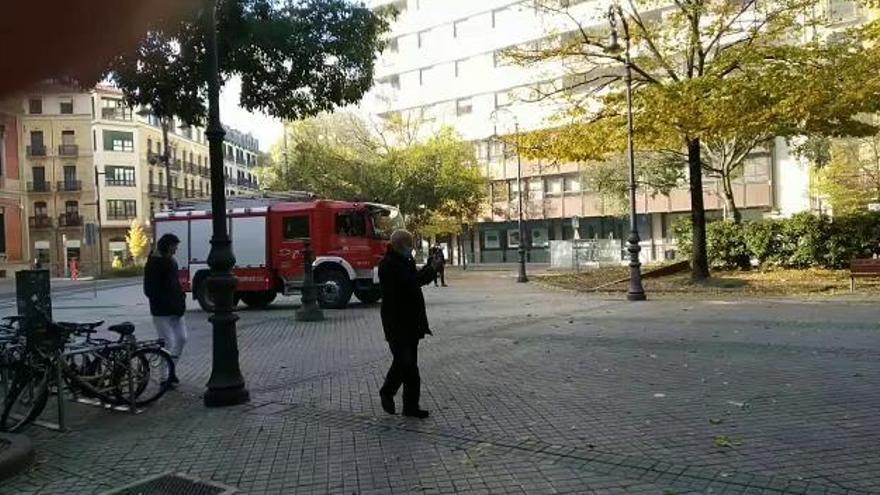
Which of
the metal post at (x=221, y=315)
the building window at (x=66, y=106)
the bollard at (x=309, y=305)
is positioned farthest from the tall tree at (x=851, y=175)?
the building window at (x=66, y=106)

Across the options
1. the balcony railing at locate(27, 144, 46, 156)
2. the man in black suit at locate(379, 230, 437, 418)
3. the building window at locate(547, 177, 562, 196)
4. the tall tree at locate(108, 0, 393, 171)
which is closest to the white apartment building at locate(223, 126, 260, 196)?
the building window at locate(547, 177, 562, 196)

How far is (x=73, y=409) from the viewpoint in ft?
26.1

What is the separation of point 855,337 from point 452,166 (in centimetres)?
3337

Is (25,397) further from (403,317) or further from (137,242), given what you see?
(137,242)

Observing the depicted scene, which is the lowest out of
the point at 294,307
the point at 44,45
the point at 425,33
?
the point at 294,307

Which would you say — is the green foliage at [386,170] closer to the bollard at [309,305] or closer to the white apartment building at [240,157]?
the bollard at [309,305]

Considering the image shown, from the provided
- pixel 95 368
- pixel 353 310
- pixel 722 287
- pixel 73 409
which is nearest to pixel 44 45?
pixel 95 368

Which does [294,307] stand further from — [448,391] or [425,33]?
[425,33]

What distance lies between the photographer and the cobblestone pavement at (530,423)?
16.9ft

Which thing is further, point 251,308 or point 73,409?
point 251,308

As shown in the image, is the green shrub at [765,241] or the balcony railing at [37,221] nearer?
the balcony railing at [37,221]

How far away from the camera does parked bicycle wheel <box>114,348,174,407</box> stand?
7668 millimetres

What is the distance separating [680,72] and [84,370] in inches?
814

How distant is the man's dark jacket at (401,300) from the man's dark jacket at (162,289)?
3352 mm
